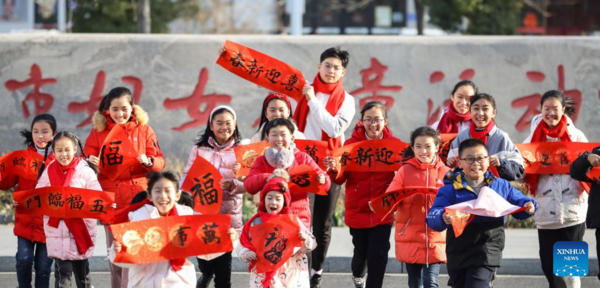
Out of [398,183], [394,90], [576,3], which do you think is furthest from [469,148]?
[576,3]

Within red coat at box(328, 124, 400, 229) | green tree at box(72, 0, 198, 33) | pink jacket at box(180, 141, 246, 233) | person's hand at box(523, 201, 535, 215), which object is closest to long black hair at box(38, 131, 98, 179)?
pink jacket at box(180, 141, 246, 233)

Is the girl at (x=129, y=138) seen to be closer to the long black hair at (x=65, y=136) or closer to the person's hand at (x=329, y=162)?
the long black hair at (x=65, y=136)

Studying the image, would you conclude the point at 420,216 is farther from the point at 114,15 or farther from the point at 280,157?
the point at 114,15

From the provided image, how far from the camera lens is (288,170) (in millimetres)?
6352

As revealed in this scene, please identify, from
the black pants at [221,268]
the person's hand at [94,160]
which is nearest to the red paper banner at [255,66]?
the person's hand at [94,160]

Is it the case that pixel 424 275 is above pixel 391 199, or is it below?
below

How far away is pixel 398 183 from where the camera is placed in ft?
20.9

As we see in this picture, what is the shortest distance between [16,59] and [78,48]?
0.82 m

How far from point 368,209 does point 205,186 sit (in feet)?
4.00

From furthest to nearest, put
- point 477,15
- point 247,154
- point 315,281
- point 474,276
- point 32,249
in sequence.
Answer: point 477,15 → point 315,281 → point 32,249 → point 247,154 → point 474,276

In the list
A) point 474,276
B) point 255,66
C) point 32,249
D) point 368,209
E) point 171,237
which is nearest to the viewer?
point 171,237

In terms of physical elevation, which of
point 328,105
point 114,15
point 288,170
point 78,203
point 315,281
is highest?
point 114,15

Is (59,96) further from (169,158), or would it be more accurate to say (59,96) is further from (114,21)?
(114,21)

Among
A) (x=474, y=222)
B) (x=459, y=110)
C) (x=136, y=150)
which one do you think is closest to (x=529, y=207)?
(x=474, y=222)
